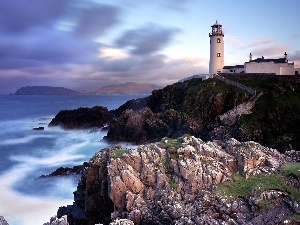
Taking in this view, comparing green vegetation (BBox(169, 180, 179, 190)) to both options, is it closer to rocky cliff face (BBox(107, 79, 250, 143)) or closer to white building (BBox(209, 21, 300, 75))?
rocky cliff face (BBox(107, 79, 250, 143))

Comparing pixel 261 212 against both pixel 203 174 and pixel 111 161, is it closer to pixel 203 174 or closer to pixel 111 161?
pixel 203 174

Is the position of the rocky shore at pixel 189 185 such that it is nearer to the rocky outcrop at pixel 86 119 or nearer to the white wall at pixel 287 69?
the white wall at pixel 287 69

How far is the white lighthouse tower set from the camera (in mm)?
Answer: 59625

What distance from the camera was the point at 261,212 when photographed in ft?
48.7

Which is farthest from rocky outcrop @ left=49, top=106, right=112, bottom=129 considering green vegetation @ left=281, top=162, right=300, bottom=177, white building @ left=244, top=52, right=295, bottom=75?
green vegetation @ left=281, top=162, right=300, bottom=177

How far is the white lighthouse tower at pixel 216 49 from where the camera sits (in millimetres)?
59625

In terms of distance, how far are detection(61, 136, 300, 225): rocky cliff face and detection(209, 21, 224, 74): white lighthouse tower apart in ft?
140

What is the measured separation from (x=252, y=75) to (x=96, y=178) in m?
37.9

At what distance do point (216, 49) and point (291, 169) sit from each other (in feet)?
148

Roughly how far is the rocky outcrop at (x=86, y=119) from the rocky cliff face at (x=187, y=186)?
44803 mm

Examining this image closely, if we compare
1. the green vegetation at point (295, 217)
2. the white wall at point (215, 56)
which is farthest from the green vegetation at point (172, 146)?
the white wall at point (215, 56)

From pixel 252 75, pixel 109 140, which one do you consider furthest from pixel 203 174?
pixel 252 75

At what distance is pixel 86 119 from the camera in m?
65.2

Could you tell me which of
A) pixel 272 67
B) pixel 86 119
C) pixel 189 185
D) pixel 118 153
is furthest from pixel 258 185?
pixel 86 119
